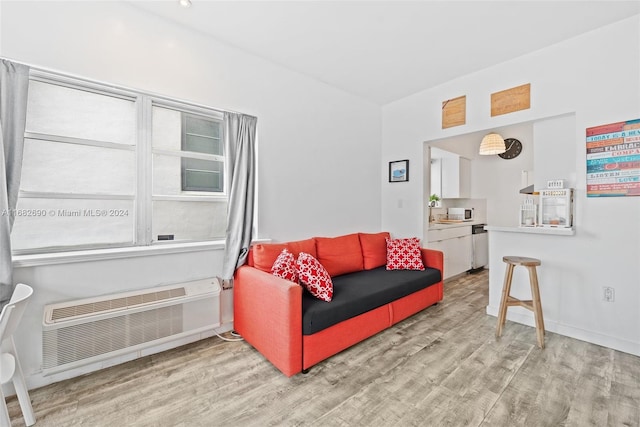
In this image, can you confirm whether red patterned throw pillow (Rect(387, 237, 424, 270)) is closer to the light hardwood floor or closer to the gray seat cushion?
the gray seat cushion

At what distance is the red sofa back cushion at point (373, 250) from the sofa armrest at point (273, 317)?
151 cm

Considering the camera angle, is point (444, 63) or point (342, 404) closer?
point (342, 404)

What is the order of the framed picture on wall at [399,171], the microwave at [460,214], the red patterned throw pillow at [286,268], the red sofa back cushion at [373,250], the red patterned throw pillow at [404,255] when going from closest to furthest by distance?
the red patterned throw pillow at [286,268] → the red patterned throw pillow at [404,255] → the red sofa back cushion at [373,250] → the framed picture on wall at [399,171] → the microwave at [460,214]

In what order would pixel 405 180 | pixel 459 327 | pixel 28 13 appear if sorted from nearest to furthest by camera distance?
pixel 28 13
pixel 459 327
pixel 405 180

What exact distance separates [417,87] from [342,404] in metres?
3.68

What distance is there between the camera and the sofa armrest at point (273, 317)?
1977mm

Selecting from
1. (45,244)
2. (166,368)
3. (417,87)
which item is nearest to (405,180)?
(417,87)

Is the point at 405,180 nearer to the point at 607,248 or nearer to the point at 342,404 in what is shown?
the point at 607,248

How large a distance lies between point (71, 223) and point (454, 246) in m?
4.75

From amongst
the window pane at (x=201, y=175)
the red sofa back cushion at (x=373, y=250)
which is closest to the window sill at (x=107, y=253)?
the window pane at (x=201, y=175)

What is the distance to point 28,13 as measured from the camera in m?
1.88

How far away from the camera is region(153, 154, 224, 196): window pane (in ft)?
8.27

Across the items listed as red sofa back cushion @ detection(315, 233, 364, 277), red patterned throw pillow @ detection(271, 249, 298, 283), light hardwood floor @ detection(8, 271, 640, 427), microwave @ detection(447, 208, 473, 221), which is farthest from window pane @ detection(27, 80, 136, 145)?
microwave @ detection(447, 208, 473, 221)

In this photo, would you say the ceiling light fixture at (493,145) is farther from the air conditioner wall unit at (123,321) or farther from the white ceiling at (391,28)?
the air conditioner wall unit at (123,321)
